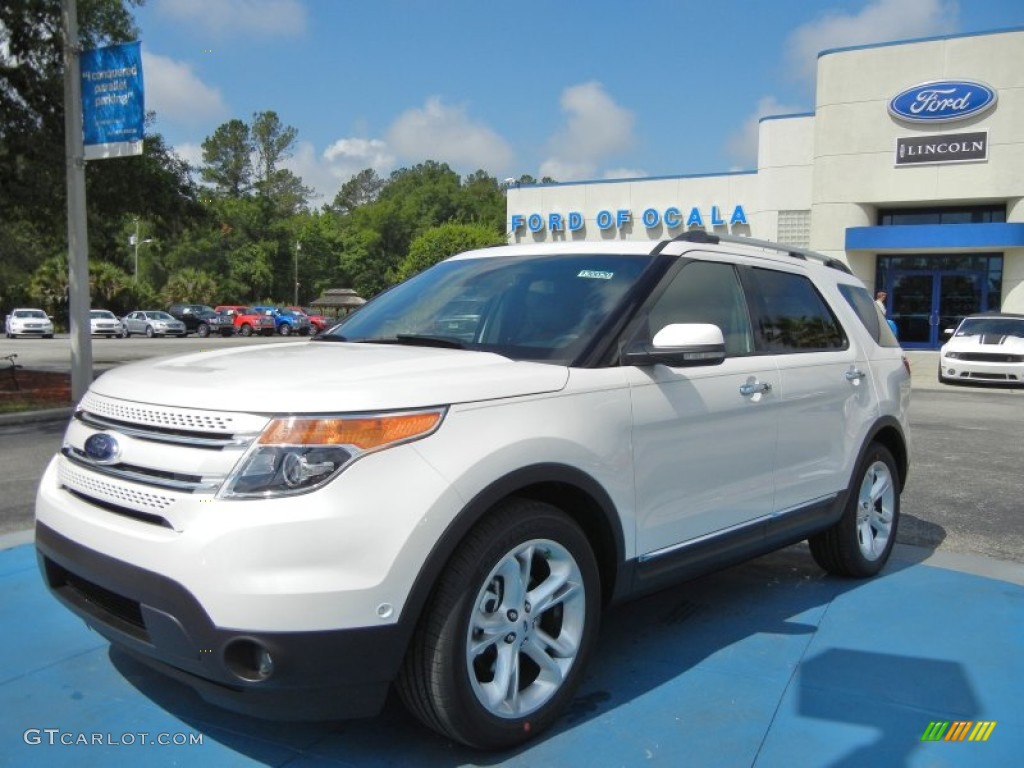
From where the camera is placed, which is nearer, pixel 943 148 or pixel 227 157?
pixel 943 148

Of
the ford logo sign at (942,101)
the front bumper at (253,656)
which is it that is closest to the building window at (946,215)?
the ford logo sign at (942,101)

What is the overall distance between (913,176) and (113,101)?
85.5 ft

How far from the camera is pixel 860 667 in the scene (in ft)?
12.1

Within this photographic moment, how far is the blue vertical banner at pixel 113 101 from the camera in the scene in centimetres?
1101

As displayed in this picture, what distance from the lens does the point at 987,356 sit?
17234 mm

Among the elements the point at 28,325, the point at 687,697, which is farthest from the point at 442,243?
the point at 687,697

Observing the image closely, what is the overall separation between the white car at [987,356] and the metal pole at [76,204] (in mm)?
15971

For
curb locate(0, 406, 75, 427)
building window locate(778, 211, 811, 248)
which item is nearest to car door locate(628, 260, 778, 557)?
curb locate(0, 406, 75, 427)

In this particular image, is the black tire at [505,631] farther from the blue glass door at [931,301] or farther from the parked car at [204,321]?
the parked car at [204,321]

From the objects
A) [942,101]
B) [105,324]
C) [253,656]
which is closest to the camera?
[253,656]

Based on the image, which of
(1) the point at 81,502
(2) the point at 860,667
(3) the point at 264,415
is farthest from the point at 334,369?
(2) the point at 860,667

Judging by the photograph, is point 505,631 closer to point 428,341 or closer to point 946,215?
point 428,341

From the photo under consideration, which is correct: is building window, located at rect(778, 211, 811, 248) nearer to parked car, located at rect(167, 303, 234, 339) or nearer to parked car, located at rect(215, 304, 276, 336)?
parked car, located at rect(215, 304, 276, 336)

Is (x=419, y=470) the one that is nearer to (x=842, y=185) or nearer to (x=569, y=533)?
(x=569, y=533)
